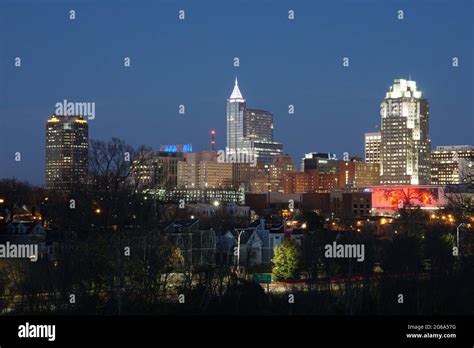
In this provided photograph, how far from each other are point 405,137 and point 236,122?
24.5 metres

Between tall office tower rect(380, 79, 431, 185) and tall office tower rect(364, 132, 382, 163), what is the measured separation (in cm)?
161

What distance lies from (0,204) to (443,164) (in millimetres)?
53139

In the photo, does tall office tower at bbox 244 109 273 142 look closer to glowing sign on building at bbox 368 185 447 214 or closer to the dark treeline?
glowing sign on building at bbox 368 185 447 214

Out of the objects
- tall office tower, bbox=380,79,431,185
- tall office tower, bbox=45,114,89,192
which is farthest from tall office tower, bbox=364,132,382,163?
tall office tower, bbox=45,114,89,192

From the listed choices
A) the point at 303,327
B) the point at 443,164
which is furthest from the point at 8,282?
the point at 443,164

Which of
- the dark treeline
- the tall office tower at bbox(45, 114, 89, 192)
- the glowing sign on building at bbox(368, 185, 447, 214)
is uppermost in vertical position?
the tall office tower at bbox(45, 114, 89, 192)

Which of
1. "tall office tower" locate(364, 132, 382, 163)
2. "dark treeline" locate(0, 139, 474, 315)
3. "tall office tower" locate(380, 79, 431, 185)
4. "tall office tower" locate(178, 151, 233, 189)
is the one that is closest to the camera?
"dark treeline" locate(0, 139, 474, 315)

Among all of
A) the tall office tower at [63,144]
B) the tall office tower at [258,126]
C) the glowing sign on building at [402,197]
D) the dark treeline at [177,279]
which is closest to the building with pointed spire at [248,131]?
the tall office tower at [258,126]

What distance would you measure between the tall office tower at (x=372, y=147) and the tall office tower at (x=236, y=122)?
1502 cm

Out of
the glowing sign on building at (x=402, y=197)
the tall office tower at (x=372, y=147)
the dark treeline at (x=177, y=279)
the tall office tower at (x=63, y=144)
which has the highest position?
the tall office tower at (x=372, y=147)

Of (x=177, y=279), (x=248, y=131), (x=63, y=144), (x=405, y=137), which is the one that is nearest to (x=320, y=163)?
(x=405, y=137)

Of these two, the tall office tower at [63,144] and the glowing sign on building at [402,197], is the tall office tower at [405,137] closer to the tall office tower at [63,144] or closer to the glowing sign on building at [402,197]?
the glowing sign on building at [402,197]

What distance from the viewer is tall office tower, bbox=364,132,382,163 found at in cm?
9494

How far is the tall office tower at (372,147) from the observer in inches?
3738
